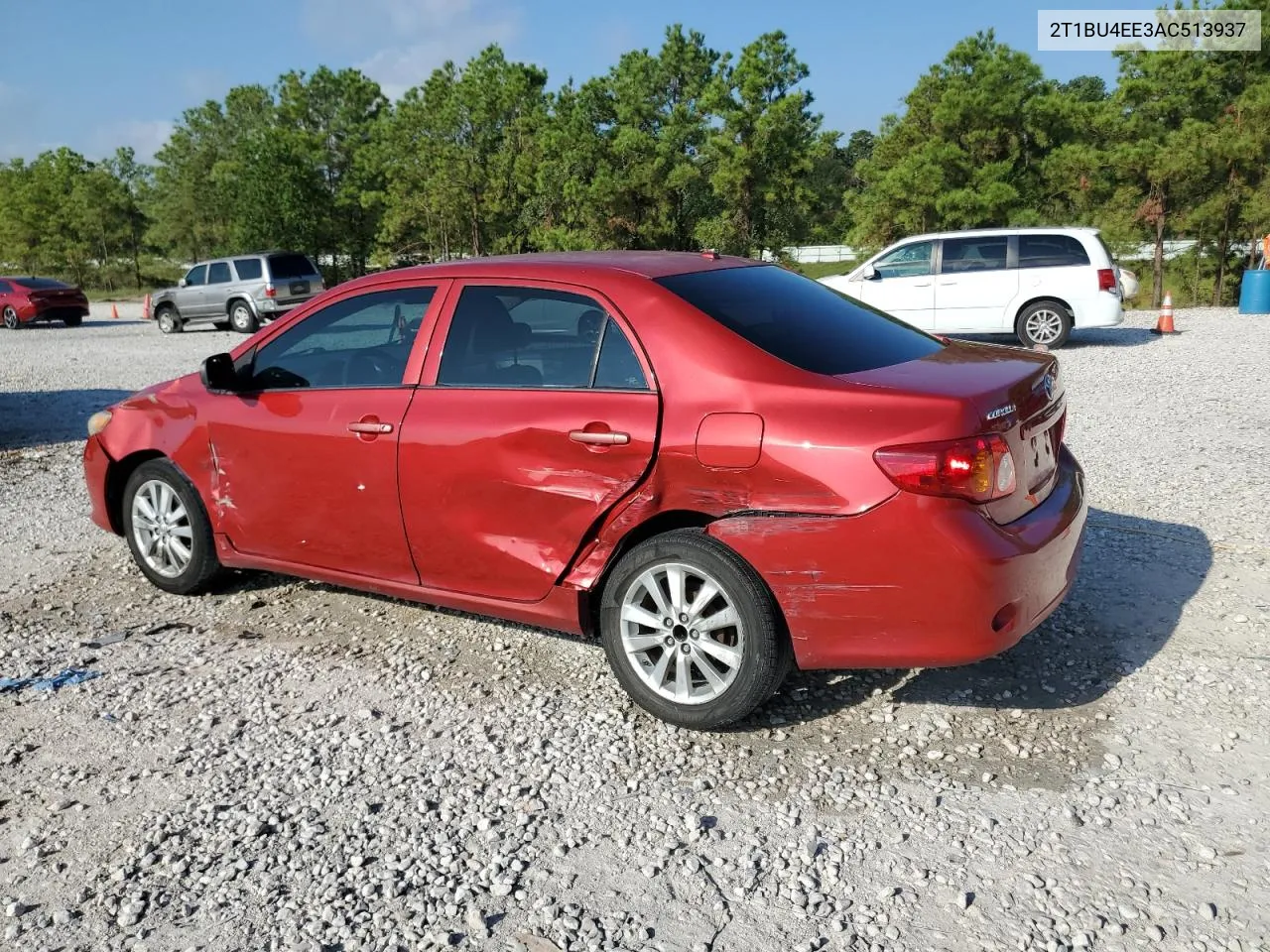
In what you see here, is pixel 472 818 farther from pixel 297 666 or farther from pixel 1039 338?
pixel 1039 338

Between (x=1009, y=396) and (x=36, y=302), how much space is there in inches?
1179

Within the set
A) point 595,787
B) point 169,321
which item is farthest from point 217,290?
point 595,787

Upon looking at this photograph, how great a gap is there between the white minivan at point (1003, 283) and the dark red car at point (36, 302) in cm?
2269

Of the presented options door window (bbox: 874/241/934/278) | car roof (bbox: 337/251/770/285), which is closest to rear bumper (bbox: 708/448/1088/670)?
car roof (bbox: 337/251/770/285)

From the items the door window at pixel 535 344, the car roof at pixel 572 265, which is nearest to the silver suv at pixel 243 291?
the car roof at pixel 572 265

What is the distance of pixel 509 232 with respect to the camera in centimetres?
3862

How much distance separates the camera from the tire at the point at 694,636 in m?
3.49

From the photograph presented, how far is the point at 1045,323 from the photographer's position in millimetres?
15062

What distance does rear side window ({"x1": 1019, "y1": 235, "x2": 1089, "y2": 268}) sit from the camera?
14.7 m

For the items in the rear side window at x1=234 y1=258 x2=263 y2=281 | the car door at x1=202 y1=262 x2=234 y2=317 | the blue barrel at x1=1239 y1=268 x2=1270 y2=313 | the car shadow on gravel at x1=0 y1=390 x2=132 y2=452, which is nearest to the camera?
the car shadow on gravel at x1=0 y1=390 x2=132 y2=452

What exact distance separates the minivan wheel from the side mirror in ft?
73.1

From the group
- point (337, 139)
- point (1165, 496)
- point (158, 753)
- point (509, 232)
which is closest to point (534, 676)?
point (158, 753)

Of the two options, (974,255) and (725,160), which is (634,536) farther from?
(725,160)

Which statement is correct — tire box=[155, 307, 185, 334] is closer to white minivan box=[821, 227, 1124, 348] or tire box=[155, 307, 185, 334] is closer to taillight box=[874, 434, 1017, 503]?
white minivan box=[821, 227, 1124, 348]
